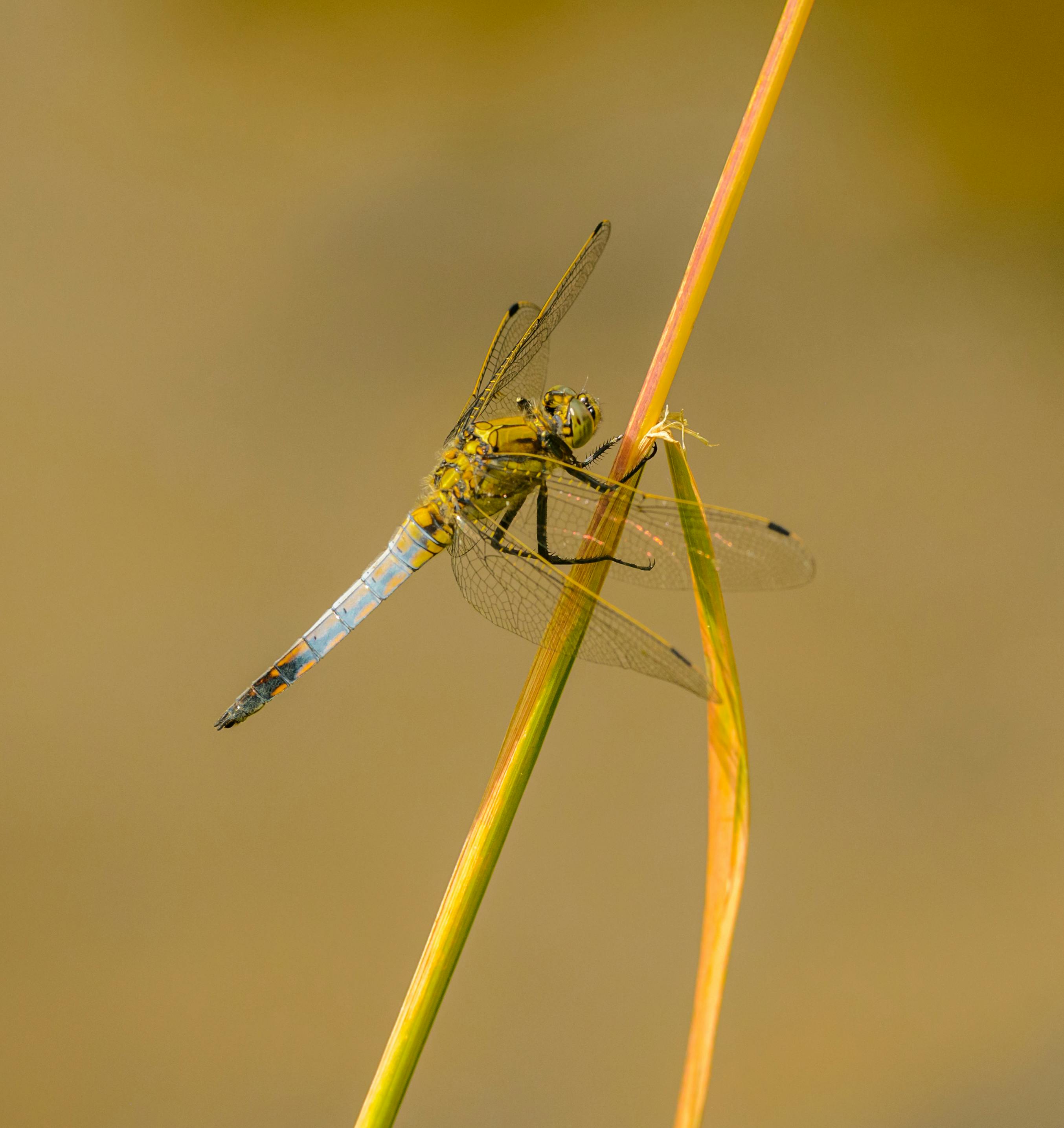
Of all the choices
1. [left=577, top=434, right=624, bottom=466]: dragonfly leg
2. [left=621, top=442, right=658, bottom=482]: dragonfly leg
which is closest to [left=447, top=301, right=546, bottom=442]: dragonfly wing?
[left=577, top=434, right=624, bottom=466]: dragonfly leg

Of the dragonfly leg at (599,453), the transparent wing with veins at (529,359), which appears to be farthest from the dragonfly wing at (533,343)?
the dragonfly leg at (599,453)

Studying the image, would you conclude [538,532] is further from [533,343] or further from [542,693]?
[542,693]

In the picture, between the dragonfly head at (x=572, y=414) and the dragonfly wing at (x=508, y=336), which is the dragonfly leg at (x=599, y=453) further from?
the dragonfly wing at (x=508, y=336)

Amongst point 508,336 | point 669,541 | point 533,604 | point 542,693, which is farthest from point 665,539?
point 508,336

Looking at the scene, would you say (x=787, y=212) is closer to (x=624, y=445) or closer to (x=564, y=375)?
(x=564, y=375)

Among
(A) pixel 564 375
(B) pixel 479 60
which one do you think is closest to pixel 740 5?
(B) pixel 479 60

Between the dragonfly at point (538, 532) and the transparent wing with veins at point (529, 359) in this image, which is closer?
the dragonfly at point (538, 532)

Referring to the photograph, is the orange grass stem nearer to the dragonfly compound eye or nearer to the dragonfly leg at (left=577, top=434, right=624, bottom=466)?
the dragonfly leg at (left=577, top=434, right=624, bottom=466)
